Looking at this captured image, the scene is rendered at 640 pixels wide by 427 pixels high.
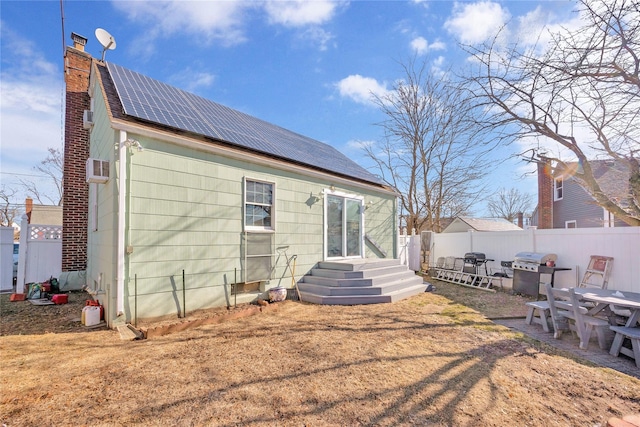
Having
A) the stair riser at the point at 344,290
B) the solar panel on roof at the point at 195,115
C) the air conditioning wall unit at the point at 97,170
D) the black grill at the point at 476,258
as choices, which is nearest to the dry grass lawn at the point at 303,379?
the stair riser at the point at 344,290

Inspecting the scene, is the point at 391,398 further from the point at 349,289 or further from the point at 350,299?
the point at 349,289

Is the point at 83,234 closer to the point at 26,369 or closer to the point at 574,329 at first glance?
the point at 26,369

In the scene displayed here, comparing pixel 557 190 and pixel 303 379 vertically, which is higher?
pixel 557 190

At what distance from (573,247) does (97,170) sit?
11199mm

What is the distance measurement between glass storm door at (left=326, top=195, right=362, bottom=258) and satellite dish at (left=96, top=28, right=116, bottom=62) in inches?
278

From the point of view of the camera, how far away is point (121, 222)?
16.3 ft

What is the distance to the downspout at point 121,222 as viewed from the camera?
4883 millimetres

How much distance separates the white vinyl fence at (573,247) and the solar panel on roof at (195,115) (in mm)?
5317

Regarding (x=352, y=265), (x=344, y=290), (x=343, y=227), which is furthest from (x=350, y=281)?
(x=343, y=227)

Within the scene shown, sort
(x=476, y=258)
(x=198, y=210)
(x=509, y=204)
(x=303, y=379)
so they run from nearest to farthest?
(x=303, y=379)
(x=198, y=210)
(x=476, y=258)
(x=509, y=204)

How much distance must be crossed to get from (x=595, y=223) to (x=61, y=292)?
22040mm

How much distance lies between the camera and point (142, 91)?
7.00 metres

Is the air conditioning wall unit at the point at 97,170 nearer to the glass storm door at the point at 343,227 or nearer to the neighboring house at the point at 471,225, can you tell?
the glass storm door at the point at 343,227

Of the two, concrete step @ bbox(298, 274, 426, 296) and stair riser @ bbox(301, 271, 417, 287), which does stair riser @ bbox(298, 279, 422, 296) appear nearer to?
concrete step @ bbox(298, 274, 426, 296)
